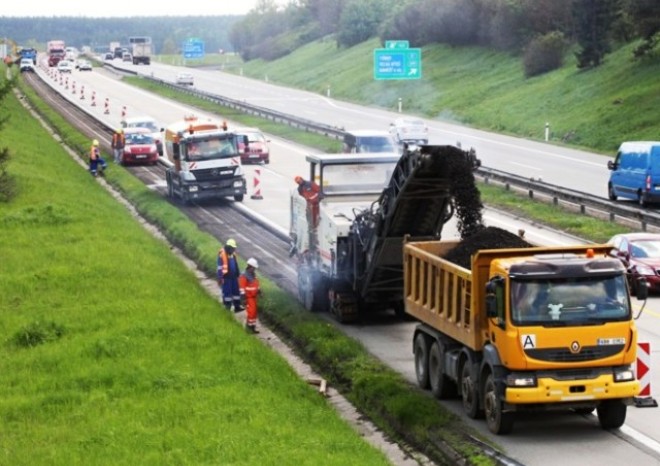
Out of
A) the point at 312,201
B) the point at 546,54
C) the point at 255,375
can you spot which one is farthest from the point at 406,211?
the point at 546,54

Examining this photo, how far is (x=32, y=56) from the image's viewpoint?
15725cm

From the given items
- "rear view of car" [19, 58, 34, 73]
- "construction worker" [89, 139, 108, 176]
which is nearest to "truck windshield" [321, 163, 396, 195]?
"construction worker" [89, 139, 108, 176]

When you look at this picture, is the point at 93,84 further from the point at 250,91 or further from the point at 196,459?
the point at 196,459

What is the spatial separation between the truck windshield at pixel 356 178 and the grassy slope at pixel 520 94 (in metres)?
33.3

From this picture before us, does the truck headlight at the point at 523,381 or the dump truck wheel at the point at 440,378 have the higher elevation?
the truck headlight at the point at 523,381

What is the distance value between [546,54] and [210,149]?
4123 centimetres

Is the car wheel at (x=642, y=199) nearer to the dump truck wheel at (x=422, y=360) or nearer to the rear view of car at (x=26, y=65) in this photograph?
the dump truck wheel at (x=422, y=360)

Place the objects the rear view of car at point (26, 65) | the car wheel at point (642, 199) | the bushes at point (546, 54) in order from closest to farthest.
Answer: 1. the car wheel at point (642, 199)
2. the bushes at point (546, 54)
3. the rear view of car at point (26, 65)

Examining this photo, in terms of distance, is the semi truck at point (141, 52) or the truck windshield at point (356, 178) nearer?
the truck windshield at point (356, 178)

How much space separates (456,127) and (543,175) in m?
26.2

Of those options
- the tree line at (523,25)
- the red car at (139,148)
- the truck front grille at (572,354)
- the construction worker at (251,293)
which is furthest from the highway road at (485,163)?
the tree line at (523,25)

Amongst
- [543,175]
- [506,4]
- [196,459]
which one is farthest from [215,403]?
[506,4]

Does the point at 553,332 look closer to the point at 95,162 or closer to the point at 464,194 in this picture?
the point at 464,194

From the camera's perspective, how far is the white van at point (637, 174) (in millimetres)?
41219
